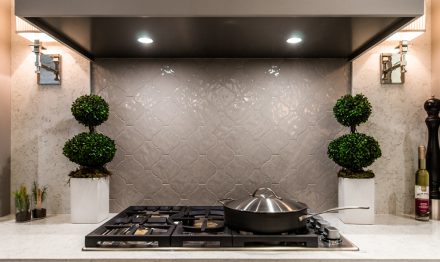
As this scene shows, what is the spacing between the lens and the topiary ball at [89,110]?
153 centimetres

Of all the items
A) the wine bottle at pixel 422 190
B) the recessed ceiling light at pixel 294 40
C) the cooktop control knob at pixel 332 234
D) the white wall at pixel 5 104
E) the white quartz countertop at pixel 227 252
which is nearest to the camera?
the white quartz countertop at pixel 227 252

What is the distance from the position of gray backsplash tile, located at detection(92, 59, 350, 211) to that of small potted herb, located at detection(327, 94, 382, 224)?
0.20 m

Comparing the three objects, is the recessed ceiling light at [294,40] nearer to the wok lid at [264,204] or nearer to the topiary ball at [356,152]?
the topiary ball at [356,152]

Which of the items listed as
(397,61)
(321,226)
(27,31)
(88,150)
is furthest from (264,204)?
(27,31)

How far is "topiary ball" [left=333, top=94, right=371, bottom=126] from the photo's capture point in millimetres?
1524

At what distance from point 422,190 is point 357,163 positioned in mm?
363

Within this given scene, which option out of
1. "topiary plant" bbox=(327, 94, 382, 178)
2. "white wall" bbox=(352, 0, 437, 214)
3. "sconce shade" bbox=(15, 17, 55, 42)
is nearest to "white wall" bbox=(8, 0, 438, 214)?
"white wall" bbox=(352, 0, 437, 214)

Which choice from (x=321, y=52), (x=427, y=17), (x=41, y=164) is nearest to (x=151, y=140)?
(x=41, y=164)

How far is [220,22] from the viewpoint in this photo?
1245 millimetres

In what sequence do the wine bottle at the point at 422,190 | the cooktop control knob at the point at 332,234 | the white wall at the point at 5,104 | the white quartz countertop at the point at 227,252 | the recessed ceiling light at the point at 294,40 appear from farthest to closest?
the white wall at the point at 5,104 → the wine bottle at the point at 422,190 → the recessed ceiling light at the point at 294,40 → the cooktop control knob at the point at 332,234 → the white quartz countertop at the point at 227,252

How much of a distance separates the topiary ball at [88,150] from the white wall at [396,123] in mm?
1202

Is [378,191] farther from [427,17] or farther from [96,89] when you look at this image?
[96,89]

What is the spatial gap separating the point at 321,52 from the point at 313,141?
426mm

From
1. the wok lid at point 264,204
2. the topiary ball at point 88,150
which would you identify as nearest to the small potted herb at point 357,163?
the wok lid at point 264,204
